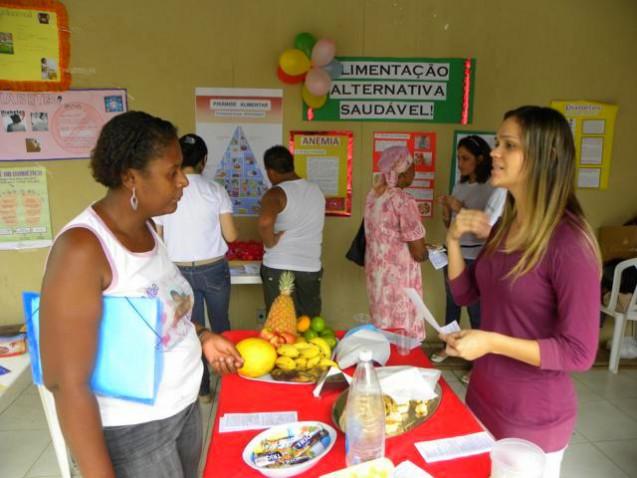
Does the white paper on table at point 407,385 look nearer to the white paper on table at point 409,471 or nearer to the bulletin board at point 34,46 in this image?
the white paper on table at point 409,471

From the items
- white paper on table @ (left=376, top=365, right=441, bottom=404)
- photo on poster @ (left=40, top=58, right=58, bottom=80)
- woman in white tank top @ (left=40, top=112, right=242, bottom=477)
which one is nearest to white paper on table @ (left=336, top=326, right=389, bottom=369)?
white paper on table @ (left=376, top=365, right=441, bottom=404)

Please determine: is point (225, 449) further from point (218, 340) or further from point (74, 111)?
point (74, 111)

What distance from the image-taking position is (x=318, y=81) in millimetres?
3324

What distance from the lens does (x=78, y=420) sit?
0.97m

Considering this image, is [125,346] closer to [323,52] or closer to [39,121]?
[323,52]

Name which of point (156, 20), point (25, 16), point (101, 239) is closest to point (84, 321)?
point (101, 239)

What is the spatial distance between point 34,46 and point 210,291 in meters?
2.24

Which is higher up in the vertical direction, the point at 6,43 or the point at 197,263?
the point at 6,43

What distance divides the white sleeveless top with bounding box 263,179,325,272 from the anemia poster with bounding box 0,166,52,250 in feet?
6.20

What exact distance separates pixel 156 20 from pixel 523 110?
118 inches

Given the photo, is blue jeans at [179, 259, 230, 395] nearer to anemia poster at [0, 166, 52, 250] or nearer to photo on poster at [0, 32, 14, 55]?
anemia poster at [0, 166, 52, 250]

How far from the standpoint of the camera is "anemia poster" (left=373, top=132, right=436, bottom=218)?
3676mm

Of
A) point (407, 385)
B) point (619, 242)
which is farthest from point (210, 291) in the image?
point (619, 242)

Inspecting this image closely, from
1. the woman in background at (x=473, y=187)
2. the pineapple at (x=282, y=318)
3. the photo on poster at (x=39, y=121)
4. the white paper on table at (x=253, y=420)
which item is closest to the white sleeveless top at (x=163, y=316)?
the white paper on table at (x=253, y=420)
